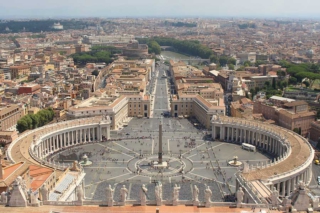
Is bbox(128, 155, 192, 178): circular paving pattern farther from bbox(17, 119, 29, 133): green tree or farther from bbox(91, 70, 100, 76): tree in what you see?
bbox(91, 70, 100, 76): tree

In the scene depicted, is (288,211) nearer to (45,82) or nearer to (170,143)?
(170,143)

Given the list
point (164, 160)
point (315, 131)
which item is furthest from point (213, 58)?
point (164, 160)

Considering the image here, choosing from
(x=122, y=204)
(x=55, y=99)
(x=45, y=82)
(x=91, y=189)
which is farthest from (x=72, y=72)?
(x=122, y=204)

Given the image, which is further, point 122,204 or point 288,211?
point 122,204

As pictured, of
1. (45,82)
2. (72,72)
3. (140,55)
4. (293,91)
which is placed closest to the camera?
(293,91)

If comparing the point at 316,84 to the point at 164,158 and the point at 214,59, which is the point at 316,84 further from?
the point at 214,59

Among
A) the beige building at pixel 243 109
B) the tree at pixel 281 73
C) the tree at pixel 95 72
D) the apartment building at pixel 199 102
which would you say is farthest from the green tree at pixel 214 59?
the beige building at pixel 243 109

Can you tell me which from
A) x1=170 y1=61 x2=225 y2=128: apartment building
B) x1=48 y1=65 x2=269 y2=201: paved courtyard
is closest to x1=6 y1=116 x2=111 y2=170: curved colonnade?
x1=48 y1=65 x2=269 y2=201: paved courtyard
